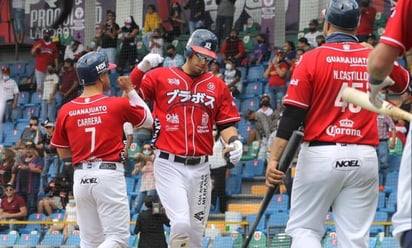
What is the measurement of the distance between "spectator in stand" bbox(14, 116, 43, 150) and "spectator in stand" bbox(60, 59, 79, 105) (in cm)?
132

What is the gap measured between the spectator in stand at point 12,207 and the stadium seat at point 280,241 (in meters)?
5.77

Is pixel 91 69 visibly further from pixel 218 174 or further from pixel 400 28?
pixel 218 174

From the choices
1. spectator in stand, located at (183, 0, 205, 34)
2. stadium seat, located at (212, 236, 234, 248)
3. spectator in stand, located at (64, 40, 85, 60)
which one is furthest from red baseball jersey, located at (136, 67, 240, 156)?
spectator in stand, located at (64, 40, 85, 60)

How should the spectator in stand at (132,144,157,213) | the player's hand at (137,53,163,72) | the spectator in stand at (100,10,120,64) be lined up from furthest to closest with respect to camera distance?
1. the spectator in stand at (100,10,120,64)
2. the spectator in stand at (132,144,157,213)
3. the player's hand at (137,53,163,72)

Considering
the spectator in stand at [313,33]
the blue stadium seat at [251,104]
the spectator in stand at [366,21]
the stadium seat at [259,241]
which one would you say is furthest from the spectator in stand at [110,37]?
the stadium seat at [259,241]

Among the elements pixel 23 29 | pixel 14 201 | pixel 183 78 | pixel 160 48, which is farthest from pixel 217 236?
pixel 23 29

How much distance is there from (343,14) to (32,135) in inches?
527

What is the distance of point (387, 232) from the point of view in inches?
510

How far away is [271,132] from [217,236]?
3170 mm

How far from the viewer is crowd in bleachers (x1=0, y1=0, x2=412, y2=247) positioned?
15289mm

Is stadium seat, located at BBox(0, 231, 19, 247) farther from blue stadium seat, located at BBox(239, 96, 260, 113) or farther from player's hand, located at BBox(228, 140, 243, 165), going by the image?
player's hand, located at BBox(228, 140, 243, 165)

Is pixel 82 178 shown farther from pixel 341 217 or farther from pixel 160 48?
pixel 160 48

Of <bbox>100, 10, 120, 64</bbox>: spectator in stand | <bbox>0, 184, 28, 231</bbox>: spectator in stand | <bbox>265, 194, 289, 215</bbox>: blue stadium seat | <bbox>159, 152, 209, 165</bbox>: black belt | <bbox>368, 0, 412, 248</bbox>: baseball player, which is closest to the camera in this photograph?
<bbox>368, 0, 412, 248</bbox>: baseball player

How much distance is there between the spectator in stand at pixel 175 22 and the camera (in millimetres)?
21978
